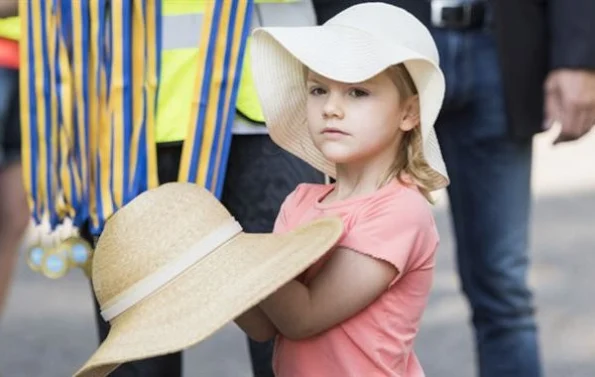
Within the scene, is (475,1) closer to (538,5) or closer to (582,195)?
(538,5)

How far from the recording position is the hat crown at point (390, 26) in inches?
122

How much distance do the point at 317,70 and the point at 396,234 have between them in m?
0.31

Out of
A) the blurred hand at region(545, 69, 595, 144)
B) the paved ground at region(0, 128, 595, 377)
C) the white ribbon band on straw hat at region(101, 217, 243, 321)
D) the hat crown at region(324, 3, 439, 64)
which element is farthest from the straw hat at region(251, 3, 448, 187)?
the paved ground at region(0, 128, 595, 377)

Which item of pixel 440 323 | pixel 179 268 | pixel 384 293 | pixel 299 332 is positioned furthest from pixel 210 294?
pixel 440 323

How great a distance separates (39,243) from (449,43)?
128 centimetres

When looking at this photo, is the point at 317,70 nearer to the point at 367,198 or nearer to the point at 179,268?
the point at 367,198

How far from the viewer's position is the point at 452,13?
173 inches

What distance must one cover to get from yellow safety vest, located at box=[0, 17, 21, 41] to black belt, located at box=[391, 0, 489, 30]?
1.08 metres

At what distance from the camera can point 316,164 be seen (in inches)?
133

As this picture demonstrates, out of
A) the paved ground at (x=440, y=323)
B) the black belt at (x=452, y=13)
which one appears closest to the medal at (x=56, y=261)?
the black belt at (x=452, y=13)

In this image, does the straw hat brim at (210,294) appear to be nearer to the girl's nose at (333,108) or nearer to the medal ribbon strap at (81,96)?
the girl's nose at (333,108)

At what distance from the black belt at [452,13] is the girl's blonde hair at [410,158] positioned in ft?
3.89

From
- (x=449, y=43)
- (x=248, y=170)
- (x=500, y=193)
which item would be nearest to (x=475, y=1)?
(x=449, y=43)

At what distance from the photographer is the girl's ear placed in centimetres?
315
